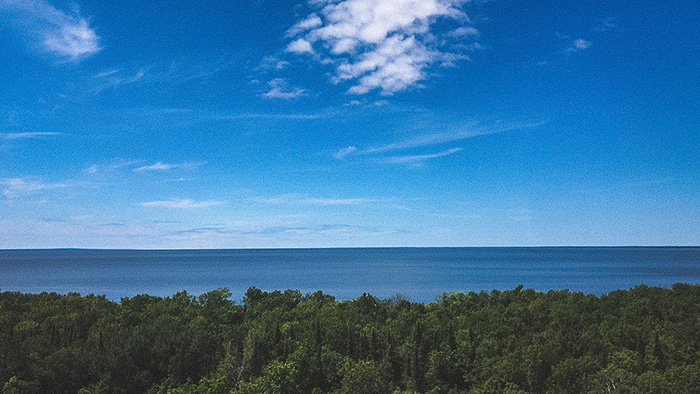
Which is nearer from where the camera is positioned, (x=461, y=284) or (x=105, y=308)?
(x=105, y=308)

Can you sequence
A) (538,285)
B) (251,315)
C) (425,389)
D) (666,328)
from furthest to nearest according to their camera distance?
(538,285) < (251,315) < (666,328) < (425,389)

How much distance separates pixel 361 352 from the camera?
141ft

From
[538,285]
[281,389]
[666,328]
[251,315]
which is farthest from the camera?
[538,285]

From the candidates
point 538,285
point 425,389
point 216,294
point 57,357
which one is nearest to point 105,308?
point 216,294

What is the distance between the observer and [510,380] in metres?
35.9

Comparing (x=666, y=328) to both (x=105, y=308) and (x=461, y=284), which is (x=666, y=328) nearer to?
(x=105, y=308)

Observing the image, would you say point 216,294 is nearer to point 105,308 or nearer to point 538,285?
point 105,308

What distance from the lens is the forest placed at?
35.4 metres

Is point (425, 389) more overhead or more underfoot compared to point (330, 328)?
more underfoot

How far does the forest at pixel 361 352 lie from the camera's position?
35.4 metres

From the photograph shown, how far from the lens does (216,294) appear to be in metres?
64.2

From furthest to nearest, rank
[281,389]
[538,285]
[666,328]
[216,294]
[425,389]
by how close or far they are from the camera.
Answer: [538,285] → [216,294] → [666,328] → [425,389] → [281,389]

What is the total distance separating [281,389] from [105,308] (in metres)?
30.9

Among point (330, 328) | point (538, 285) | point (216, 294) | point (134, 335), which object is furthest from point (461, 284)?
point (134, 335)
